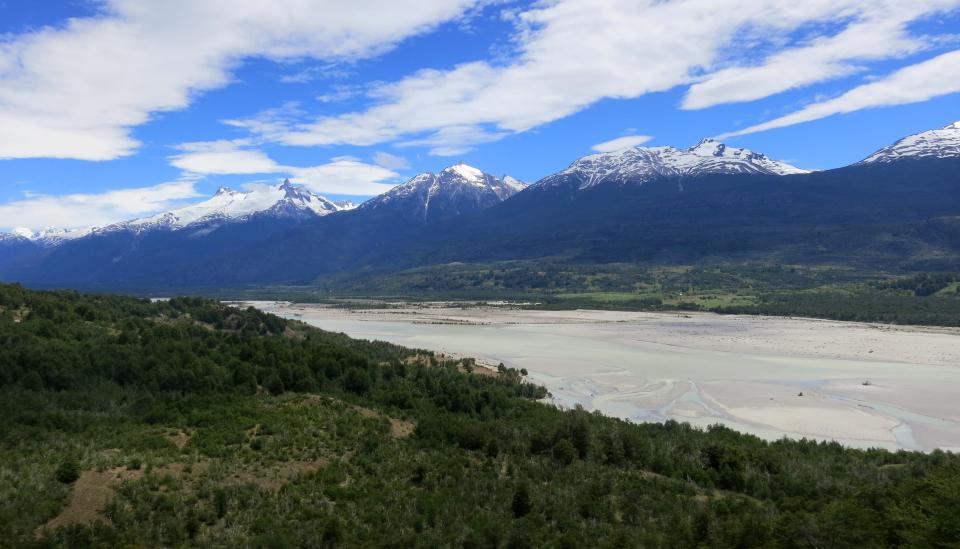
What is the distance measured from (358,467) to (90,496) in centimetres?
980

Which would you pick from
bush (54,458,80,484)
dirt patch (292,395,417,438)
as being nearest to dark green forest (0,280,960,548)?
bush (54,458,80,484)

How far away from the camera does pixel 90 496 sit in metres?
20.4

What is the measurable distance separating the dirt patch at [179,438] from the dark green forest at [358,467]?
13cm

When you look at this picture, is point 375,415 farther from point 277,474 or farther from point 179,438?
point 277,474

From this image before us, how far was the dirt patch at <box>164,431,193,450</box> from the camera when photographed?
26906 mm

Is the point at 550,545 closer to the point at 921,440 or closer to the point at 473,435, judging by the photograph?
the point at 473,435

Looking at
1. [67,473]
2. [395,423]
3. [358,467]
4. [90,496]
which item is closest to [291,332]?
[395,423]

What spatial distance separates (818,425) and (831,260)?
576 ft

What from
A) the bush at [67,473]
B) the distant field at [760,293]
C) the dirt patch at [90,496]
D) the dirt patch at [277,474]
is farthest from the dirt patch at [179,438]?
the distant field at [760,293]

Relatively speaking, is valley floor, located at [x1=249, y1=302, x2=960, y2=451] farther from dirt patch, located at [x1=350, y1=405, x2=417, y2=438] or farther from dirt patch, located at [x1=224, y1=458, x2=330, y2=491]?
dirt patch, located at [x1=224, y1=458, x2=330, y2=491]

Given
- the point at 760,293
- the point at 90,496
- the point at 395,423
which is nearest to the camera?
the point at 90,496

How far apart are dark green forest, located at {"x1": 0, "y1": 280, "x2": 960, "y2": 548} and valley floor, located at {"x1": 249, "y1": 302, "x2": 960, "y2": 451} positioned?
834 centimetres

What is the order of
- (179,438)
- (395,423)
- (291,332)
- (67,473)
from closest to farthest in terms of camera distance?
(67,473) → (179,438) → (395,423) → (291,332)

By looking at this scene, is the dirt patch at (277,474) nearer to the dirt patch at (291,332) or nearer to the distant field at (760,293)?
the dirt patch at (291,332)
